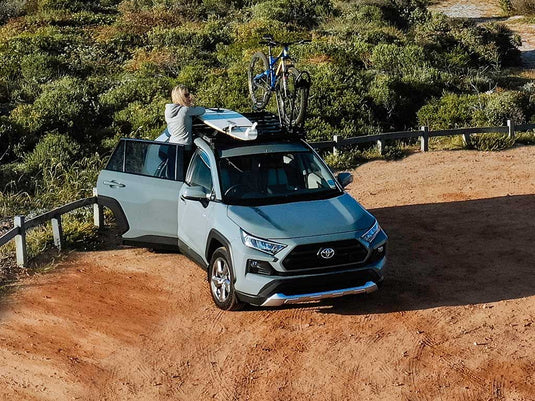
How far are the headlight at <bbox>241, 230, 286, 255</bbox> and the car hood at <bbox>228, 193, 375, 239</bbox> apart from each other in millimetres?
57

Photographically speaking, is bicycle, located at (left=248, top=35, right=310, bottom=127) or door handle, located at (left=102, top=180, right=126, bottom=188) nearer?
door handle, located at (left=102, top=180, right=126, bottom=188)

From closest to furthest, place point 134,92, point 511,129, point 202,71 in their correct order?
1. point 511,129
2. point 134,92
3. point 202,71

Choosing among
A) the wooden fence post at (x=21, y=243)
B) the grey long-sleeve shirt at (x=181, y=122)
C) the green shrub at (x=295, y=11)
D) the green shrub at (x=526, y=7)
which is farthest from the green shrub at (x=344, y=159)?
the green shrub at (x=526, y=7)

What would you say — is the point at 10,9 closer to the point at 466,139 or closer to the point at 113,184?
the point at 466,139

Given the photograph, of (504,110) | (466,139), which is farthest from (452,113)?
(466,139)

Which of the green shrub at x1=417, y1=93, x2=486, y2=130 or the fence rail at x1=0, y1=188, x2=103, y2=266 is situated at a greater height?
Answer: the fence rail at x1=0, y1=188, x2=103, y2=266

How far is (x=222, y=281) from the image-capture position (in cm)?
891

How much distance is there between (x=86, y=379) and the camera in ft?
25.0

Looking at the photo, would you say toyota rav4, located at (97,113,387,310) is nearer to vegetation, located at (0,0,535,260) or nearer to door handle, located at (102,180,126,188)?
door handle, located at (102,180,126,188)

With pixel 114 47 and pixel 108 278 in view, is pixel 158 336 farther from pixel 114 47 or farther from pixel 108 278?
pixel 114 47

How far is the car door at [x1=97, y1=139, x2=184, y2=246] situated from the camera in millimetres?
10227

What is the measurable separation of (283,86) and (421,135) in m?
6.26

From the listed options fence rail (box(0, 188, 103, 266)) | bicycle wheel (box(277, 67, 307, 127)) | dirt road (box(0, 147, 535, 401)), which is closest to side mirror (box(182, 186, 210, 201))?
dirt road (box(0, 147, 535, 401))

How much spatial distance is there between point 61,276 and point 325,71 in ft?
50.0
